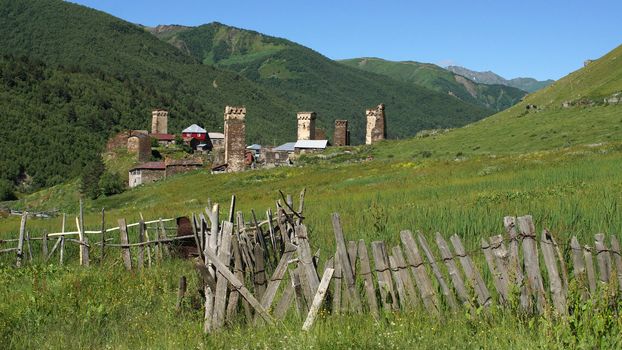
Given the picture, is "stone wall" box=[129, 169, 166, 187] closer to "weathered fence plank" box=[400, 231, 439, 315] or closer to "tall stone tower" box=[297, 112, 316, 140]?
"tall stone tower" box=[297, 112, 316, 140]

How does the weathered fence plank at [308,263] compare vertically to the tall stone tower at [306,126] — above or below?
below

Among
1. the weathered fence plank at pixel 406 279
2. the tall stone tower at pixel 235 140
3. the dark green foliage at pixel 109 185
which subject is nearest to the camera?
the weathered fence plank at pixel 406 279

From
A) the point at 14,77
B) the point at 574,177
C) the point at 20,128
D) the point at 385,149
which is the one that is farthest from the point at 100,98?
the point at 574,177

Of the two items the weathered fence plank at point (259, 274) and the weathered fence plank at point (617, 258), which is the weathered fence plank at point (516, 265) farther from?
the weathered fence plank at point (259, 274)

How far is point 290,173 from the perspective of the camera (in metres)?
51.8

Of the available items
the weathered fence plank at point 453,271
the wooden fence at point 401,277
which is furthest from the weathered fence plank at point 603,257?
the weathered fence plank at point 453,271

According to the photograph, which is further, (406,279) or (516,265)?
(406,279)

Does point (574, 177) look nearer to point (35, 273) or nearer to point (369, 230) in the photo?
point (369, 230)

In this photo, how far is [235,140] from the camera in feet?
206

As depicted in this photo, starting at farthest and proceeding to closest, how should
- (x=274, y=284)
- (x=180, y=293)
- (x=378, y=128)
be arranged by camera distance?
1. (x=378, y=128)
2. (x=180, y=293)
3. (x=274, y=284)

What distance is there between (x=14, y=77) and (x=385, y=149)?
3959 inches

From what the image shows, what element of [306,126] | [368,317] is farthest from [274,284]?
[306,126]

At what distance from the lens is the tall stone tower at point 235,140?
62.0 meters

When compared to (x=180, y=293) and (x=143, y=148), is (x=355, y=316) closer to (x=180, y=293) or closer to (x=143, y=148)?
(x=180, y=293)
